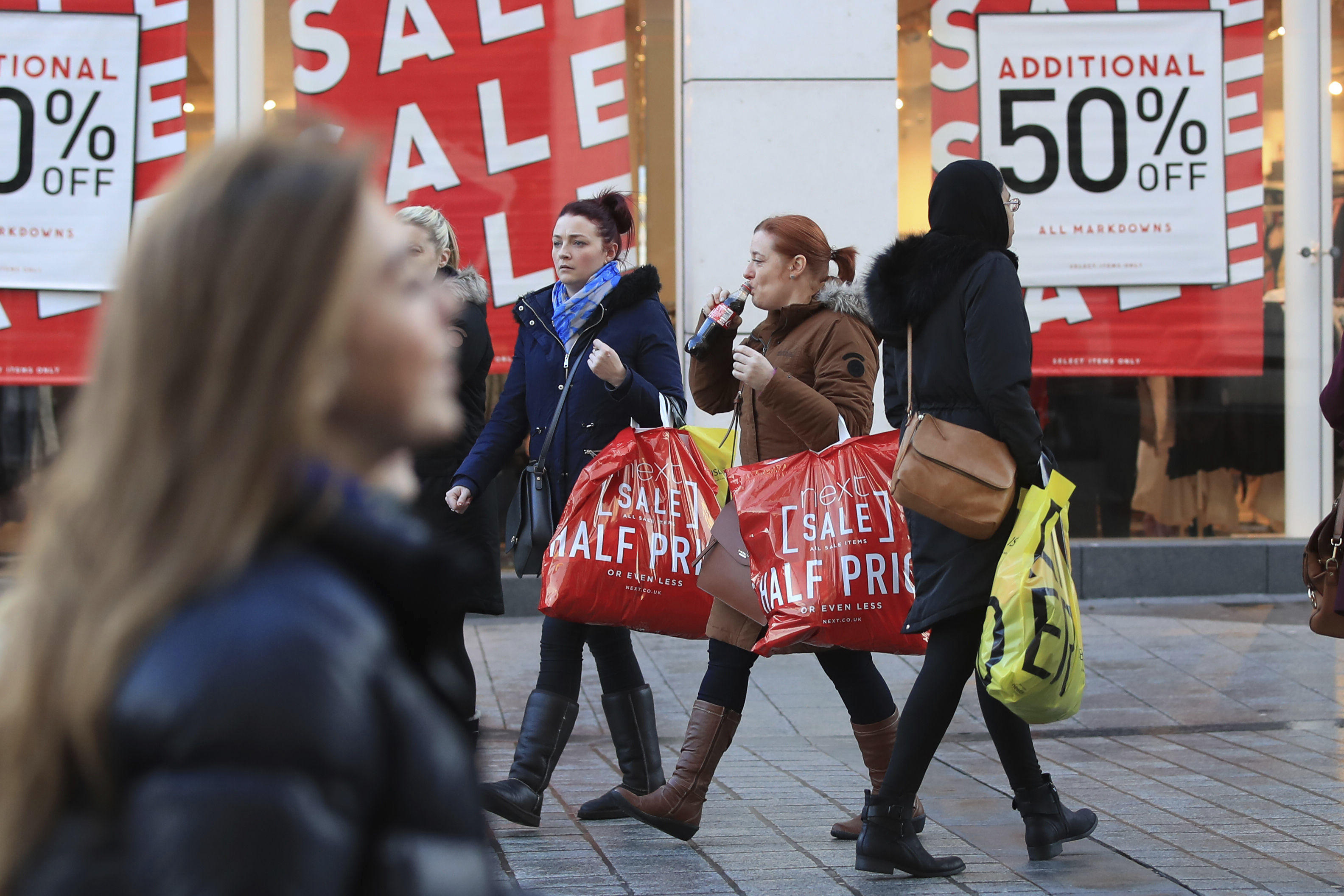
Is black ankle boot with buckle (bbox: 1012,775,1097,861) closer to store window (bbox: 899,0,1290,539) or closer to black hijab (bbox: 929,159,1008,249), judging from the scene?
black hijab (bbox: 929,159,1008,249)

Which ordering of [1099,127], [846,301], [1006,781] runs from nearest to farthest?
1. [846,301]
2. [1006,781]
3. [1099,127]

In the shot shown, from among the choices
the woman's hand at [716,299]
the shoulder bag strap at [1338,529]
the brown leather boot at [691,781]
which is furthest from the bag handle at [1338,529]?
the woman's hand at [716,299]

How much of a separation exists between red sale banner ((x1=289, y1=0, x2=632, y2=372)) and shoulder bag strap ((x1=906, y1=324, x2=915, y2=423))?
4661 millimetres

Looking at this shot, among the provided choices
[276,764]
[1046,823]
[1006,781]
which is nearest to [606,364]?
[1046,823]

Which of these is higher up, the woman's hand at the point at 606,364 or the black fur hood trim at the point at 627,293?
the black fur hood trim at the point at 627,293

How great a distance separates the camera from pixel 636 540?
4.50 metres

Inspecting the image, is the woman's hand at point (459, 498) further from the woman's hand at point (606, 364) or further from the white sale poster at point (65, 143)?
the white sale poster at point (65, 143)

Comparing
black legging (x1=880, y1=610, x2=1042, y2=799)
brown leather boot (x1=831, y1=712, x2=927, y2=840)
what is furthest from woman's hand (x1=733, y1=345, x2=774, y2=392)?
brown leather boot (x1=831, y1=712, x2=927, y2=840)

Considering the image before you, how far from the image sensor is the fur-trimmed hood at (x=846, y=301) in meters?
4.48

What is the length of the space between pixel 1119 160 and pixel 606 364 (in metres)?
5.49

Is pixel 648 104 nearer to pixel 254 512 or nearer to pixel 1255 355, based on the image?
pixel 1255 355

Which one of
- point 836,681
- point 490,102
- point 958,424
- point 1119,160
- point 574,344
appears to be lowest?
point 836,681

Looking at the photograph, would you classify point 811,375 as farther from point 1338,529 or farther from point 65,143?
point 65,143

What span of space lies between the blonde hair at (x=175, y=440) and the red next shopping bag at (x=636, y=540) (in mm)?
3334
